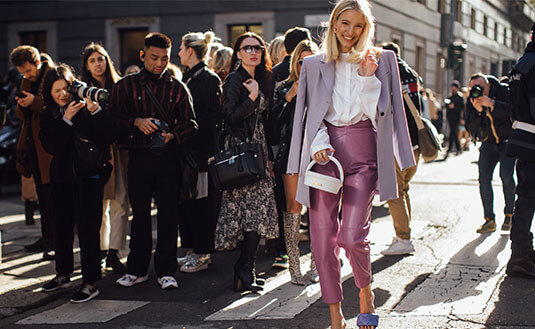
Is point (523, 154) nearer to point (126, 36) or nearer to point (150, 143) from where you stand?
point (150, 143)

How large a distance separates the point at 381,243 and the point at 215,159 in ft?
7.39

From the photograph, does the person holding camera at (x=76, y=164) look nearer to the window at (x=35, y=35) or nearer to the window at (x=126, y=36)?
the window at (x=126, y=36)

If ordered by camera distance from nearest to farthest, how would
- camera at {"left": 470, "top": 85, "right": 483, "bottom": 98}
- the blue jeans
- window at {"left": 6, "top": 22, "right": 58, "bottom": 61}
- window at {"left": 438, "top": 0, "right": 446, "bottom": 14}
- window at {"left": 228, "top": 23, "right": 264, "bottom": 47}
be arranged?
camera at {"left": 470, "top": 85, "right": 483, "bottom": 98} < the blue jeans < window at {"left": 228, "top": 23, "right": 264, "bottom": 47} < window at {"left": 6, "top": 22, "right": 58, "bottom": 61} < window at {"left": 438, "top": 0, "right": 446, "bottom": 14}

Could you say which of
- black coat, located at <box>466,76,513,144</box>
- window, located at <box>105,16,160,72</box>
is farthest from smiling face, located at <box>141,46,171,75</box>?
window, located at <box>105,16,160,72</box>

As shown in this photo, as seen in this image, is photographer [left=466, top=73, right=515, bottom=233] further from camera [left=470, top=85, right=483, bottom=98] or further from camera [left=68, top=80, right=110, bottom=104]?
camera [left=68, top=80, right=110, bottom=104]

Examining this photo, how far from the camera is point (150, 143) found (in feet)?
15.8

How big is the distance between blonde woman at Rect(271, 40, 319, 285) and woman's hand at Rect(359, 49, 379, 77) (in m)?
1.28

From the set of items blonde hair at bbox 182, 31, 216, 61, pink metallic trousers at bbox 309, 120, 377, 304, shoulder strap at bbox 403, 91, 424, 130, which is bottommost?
pink metallic trousers at bbox 309, 120, 377, 304

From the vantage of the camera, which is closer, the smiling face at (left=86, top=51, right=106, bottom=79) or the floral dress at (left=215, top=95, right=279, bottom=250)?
the floral dress at (left=215, top=95, right=279, bottom=250)

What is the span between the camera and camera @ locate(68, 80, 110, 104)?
14.7 feet

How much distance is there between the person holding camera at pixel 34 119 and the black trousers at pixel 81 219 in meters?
1.14

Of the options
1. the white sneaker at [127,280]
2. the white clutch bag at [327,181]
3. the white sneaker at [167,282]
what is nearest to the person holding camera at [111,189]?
the white sneaker at [127,280]

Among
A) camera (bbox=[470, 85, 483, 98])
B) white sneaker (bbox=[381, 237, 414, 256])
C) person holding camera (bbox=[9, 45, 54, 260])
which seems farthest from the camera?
person holding camera (bbox=[9, 45, 54, 260])

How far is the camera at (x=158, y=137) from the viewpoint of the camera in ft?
15.3
